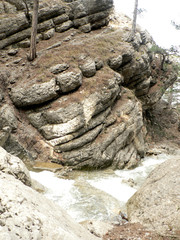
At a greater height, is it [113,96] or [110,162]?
[113,96]

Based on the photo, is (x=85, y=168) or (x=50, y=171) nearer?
(x=50, y=171)

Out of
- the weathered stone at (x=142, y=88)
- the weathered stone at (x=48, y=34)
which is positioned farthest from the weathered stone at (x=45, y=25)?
the weathered stone at (x=142, y=88)

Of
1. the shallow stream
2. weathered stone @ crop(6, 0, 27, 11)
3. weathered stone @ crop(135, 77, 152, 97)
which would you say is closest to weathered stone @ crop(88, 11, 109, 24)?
weathered stone @ crop(6, 0, 27, 11)

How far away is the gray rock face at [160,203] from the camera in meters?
6.14

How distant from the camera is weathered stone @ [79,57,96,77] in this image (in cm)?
1745

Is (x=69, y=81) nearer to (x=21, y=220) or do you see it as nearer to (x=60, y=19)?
(x=60, y=19)

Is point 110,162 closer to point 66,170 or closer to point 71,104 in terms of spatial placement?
point 66,170

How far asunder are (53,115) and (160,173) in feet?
28.7

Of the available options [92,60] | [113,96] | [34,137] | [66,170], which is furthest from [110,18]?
[66,170]

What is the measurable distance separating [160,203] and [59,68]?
44.3 feet

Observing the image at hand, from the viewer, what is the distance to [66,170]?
1236cm

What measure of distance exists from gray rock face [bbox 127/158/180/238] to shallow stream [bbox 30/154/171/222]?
1.05 meters

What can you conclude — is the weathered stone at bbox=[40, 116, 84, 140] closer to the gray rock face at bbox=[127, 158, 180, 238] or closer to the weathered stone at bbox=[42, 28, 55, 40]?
the gray rock face at bbox=[127, 158, 180, 238]

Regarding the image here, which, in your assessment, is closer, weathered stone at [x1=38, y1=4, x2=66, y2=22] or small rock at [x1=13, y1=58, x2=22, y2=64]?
small rock at [x1=13, y1=58, x2=22, y2=64]
